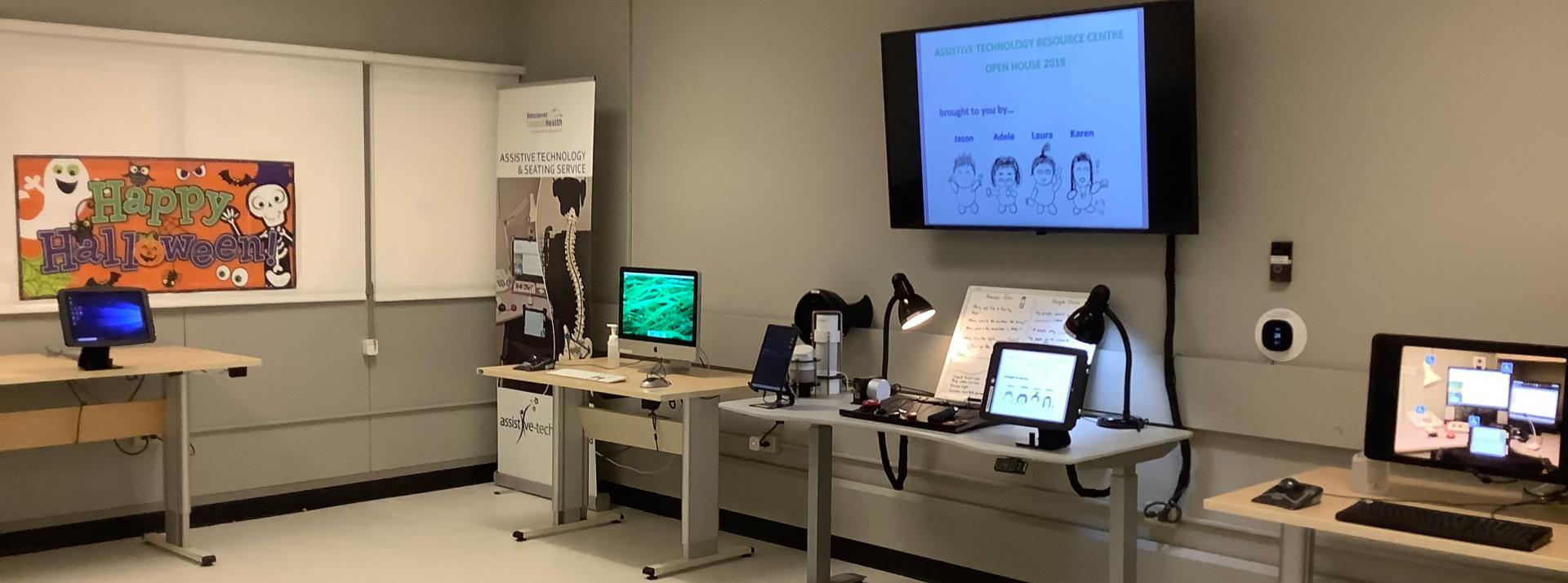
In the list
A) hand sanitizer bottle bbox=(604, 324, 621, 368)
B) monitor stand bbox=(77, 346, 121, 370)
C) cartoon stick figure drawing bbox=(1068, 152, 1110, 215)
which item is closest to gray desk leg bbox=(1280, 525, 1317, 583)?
cartoon stick figure drawing bbox=(1068, 152, 1110, 215)

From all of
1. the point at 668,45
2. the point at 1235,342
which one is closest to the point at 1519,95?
the point at 1235,342

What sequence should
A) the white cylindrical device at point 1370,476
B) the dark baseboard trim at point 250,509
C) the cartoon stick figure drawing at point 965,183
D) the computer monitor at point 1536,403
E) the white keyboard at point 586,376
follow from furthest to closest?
1. the dark baseboard trim at point 250,509
2. the white keyboard at point 586,376
3. the cartoon stick figure drawing at point 965,183
4. the white cylindrical device at point 1370,476
5. the computer monitor at point 1536,403

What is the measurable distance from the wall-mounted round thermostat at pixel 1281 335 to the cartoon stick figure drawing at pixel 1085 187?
2.03ft

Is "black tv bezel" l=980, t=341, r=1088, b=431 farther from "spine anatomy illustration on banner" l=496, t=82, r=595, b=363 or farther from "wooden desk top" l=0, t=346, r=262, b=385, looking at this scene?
"wooden desk top" l=0, t=346, r=262, b=385

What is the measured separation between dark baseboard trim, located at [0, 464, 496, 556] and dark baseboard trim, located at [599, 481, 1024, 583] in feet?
2.86

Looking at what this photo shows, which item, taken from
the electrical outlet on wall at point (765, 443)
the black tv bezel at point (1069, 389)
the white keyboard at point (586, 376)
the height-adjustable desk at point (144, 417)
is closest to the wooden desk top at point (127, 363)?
the height-adjustable desk at point (144, 417)

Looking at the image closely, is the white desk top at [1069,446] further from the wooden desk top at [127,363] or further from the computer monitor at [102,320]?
the computer monitor at [102,320]

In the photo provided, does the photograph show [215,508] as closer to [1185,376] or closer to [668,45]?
[668,45]

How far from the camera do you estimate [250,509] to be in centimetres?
580

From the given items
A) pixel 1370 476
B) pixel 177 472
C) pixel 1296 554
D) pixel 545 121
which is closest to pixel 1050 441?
pixel 1296 554

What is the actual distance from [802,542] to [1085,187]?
6.81ft

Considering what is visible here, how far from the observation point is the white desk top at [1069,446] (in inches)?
142

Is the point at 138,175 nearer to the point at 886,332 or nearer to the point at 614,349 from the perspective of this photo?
the point at 614,349

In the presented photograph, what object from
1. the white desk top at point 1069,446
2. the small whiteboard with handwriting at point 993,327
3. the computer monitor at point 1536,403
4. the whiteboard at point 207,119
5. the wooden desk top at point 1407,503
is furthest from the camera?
the whiteboard at point 207,119
